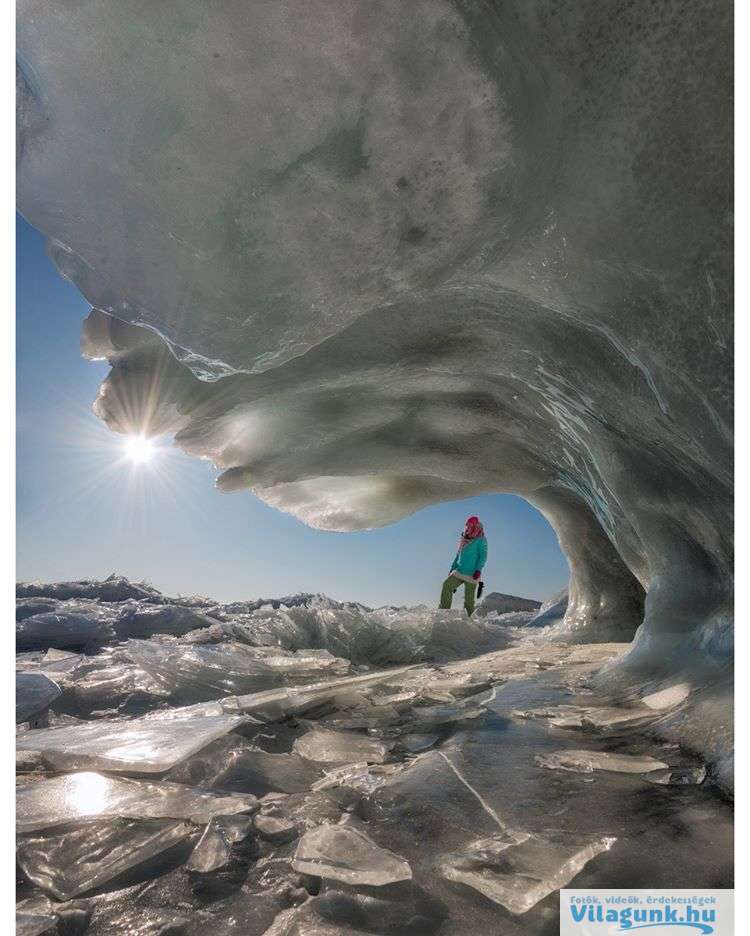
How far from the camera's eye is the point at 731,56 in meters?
1.29

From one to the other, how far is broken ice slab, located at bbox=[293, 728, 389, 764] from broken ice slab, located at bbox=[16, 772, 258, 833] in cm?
35

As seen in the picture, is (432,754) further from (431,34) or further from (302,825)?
(431,34)

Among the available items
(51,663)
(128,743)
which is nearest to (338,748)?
(128,743)

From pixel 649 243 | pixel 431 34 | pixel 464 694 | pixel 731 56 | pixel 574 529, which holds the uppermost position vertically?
pixel 431 34

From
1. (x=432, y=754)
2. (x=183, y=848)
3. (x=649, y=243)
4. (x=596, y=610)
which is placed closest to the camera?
(x=183, y=848)

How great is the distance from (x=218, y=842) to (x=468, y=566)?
6.09 metres

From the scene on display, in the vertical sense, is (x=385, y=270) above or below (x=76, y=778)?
above

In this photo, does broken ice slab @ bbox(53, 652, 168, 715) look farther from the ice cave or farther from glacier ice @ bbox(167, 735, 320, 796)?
glacier ice @ bbox(167, 735, 320, 796)

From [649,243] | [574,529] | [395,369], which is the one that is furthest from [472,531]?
[649,243]

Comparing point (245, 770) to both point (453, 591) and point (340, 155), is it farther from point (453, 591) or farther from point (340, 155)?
point (453, 591)

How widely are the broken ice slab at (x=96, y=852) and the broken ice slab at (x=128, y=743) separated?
Answer: 0.78ft

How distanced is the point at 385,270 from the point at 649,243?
0.71 m

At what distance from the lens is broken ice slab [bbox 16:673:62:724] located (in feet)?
6.98

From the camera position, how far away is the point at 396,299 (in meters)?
1.83
